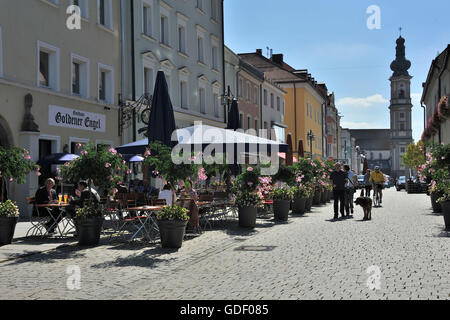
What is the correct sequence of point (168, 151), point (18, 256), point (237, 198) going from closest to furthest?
point (18, 256) < point (168, 151) < point (237, 198)

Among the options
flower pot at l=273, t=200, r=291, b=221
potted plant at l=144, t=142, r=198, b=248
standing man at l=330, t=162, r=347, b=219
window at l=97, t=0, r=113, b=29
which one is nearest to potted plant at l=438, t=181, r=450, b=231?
standing man at l=330, t=162, r=347, b=219

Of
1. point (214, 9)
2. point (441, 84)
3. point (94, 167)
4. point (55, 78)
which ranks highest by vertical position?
point (214, 9)

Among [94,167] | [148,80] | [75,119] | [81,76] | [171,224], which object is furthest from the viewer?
[148,80]

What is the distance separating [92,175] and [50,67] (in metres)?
9.91

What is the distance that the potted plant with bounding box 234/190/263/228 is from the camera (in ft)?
45.9

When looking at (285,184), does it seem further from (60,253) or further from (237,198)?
(60,253)

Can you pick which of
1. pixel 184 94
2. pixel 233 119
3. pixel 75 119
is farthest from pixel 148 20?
pixel 233 119

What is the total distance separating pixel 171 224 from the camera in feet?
33.8

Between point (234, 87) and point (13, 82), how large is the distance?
2299 cm

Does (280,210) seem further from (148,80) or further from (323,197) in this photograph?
(148,80)

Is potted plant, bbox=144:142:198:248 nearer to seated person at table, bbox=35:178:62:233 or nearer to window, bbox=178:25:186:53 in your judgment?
seated person at table, bbox=35:178:62:233

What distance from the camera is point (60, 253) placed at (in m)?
9.84

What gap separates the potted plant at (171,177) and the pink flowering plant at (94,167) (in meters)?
0.71
